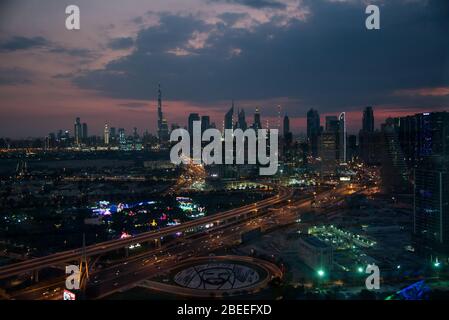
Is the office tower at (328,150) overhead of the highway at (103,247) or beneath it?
overhead

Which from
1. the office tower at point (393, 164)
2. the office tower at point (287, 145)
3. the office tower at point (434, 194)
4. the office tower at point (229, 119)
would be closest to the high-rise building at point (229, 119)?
the office tower at point (229, 119)

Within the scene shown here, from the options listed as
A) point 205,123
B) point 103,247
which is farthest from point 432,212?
point 205,123

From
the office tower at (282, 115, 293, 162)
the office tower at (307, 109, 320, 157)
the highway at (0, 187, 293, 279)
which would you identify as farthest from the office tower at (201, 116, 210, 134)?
the highway at (0, 187, 293, 279)

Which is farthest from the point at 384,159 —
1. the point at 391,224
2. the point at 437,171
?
the point at 437,171

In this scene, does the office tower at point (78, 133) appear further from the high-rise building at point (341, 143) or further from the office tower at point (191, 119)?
the high-rise building at point (341, 143)

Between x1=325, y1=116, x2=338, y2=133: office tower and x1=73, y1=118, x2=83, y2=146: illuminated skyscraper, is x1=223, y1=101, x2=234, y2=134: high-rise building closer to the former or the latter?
x1=325, y1=116, x2=338, y2=133: office tower
